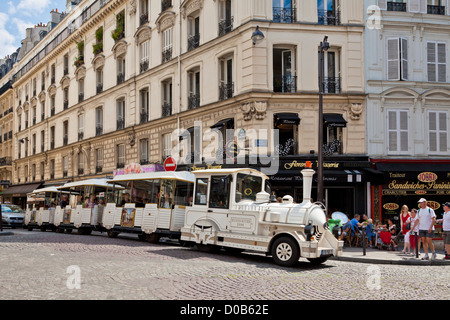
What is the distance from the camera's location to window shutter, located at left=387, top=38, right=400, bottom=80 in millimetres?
20453

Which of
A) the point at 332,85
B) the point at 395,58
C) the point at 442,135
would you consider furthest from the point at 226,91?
the point at 442,135

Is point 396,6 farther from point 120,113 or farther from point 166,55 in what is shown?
point 120,113

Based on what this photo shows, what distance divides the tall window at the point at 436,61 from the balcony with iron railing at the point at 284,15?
5960 millimetres

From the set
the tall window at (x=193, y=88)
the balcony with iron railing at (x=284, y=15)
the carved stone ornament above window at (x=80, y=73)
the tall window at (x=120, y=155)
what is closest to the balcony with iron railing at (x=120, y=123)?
the tall window at (x=120, y=155)

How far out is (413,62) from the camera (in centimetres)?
2062

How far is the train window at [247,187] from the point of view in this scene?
1266 cm

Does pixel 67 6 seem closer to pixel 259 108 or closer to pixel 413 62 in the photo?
pixel 259 108

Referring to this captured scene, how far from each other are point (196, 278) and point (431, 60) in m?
16.5

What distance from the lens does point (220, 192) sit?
12875 mm

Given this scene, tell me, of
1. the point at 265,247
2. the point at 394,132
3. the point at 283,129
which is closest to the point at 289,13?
the point at 283,129

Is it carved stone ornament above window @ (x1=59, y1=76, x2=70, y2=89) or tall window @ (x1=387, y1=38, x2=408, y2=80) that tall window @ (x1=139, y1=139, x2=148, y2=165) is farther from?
tall window @ (x1=387, y1=38, x2=408, y2=80)

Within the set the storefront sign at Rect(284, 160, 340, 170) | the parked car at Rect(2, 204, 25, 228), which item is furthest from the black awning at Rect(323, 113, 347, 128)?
the parked car at Rect(2, 204, 25, 228)

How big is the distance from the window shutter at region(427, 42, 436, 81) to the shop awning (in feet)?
105
